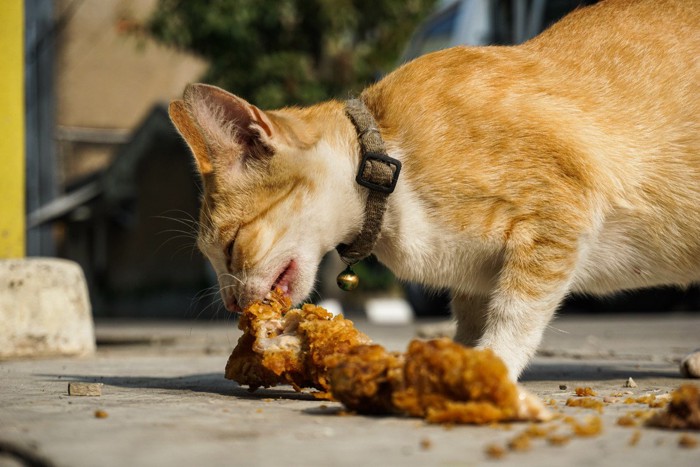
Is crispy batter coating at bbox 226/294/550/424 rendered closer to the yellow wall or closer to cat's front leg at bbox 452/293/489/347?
cat's front leg at bbox 452/293/489/347

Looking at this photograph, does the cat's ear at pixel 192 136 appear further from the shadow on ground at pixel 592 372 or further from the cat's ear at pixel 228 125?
the shadow on ground at pixel 592 372

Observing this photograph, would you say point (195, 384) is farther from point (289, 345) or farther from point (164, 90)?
point (164, 90)

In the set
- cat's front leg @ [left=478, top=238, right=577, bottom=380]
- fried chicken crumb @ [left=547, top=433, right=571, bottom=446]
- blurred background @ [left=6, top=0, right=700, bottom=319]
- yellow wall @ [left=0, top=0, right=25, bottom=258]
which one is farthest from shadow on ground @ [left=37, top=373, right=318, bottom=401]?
blurred background @ [left=6, top=0, right=700, bottom=319]

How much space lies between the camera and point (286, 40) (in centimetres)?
1487

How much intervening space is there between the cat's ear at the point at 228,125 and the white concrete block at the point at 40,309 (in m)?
2.01

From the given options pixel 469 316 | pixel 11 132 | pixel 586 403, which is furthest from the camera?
pixel 11 132

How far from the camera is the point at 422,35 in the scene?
35.9 feet

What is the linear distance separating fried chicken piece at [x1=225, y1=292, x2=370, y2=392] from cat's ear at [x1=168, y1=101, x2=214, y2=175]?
2.30 ft

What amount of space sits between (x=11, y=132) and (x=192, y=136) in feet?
7.44

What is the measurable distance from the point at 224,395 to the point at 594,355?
259 cm

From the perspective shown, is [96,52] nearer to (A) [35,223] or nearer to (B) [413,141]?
(A) [35,223]

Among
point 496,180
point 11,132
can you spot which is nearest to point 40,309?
point 11,132

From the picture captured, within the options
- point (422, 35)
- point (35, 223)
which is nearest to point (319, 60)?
point (422, 35)

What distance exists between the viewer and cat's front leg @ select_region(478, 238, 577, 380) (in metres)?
3.00
